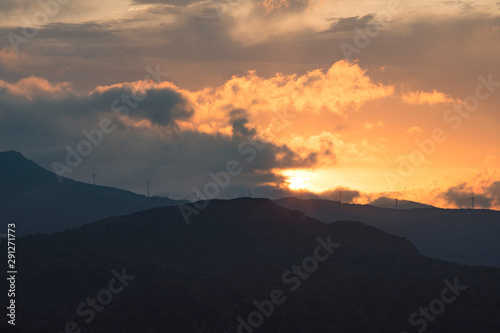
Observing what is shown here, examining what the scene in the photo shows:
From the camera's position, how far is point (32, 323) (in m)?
92.8

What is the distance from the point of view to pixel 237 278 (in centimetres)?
12656

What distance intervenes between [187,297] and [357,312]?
3117 centimetres

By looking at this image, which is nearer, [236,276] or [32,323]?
[32,323]

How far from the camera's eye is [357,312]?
110 metres

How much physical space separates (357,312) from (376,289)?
11.4m

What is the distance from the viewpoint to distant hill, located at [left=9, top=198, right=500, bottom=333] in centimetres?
10269

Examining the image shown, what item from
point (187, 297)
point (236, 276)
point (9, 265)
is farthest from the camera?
point (236, 276)

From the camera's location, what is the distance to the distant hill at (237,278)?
337 ft

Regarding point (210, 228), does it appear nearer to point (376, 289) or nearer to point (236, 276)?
point (236, 276)

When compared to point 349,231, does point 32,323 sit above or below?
below

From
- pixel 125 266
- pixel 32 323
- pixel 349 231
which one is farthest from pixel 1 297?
pixel 349 231

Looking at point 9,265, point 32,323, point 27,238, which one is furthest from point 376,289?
point 27,238

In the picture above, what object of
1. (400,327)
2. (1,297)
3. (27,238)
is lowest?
(400,327)

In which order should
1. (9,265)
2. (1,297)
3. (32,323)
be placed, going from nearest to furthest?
1. (32,323)
2. (1,297)
3. (9,265)
